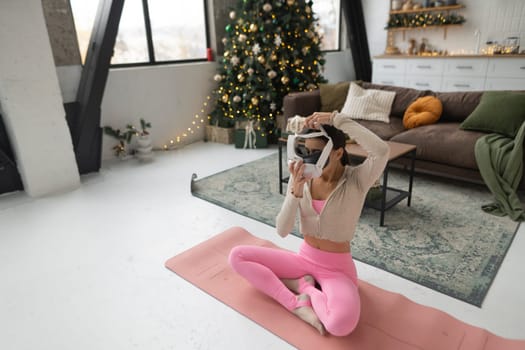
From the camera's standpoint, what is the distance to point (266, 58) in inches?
163

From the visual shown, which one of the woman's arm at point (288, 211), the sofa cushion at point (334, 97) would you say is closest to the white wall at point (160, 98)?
the sofa cushion at point (334, 97)

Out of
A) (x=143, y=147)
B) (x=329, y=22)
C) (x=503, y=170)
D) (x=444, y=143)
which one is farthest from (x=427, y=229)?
(x=329, y=22)

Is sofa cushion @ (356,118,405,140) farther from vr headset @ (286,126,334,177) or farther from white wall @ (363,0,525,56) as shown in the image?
white wall @ (363,0,525,56)

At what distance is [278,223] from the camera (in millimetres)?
1629

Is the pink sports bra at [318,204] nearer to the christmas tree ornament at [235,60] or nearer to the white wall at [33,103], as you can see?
the white wall at [33,103]

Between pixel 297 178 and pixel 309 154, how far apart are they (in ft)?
0.36

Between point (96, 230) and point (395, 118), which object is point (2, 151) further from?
point (395, 118)

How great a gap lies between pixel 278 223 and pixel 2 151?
2605 mm

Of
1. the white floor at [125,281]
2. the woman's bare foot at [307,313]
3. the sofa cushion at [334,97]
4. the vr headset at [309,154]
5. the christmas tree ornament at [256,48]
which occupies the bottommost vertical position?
the white floor at [125,281]

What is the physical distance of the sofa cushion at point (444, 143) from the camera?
2809 mm

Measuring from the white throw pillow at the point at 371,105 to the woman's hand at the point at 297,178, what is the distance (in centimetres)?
238

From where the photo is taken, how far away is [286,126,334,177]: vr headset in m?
1.44

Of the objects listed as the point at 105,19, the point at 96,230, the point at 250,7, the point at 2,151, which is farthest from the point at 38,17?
the point at 250,7

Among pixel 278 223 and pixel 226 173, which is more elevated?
pixel 278 223
